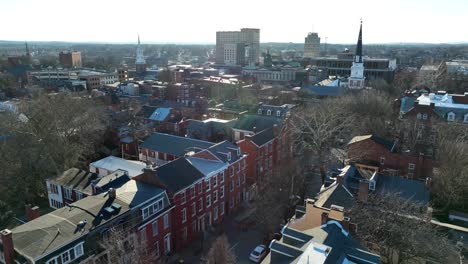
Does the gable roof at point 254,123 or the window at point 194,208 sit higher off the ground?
the gable roof at point 254,123

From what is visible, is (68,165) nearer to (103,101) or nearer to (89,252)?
(89,252)

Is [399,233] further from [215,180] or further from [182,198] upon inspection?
[215,180]

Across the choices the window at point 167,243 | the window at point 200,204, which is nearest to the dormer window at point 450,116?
the window at point 200,204

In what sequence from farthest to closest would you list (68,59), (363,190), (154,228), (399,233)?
(68,59) < (363,190) < (154,228) < (399,233)

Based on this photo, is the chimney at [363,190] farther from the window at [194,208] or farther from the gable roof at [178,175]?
the window at [194,208]

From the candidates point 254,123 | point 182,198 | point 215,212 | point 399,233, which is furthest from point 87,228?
point 254,123

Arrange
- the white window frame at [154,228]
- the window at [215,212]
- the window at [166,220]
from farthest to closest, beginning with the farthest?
the window at [215,212], the window at [166,220], the white window frame at [154,228]
